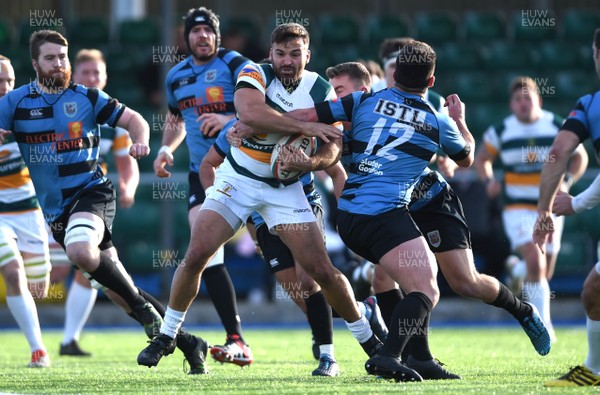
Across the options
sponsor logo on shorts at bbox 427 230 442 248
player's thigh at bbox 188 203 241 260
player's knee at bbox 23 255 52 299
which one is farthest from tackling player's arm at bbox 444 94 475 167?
player's knee at bbox 23 255 52 299

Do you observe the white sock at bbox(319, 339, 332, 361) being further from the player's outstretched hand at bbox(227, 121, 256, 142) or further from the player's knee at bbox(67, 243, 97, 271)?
the player's knee at bbox(67, 243, 97, 271)

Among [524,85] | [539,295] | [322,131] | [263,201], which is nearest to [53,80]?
[263,201]

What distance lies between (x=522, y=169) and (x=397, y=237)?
5.55 metres

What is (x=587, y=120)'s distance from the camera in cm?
639

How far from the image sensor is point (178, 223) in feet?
48.4

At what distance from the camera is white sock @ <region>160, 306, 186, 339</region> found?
7.02 metres

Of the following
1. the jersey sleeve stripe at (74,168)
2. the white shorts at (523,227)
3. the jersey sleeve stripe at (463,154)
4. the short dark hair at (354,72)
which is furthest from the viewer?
the white shorts at (523,227)

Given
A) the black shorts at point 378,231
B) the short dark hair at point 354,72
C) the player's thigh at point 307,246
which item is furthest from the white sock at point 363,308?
the short dark hair at point 354,72

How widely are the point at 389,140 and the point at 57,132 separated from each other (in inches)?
97.9

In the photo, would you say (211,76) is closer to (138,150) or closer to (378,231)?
(138,150)

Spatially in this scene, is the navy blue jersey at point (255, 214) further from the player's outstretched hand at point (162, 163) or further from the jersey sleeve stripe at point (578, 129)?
the jersey sleeve stripe at point (578, 129)

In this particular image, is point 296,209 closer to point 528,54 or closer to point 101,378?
point 101,378

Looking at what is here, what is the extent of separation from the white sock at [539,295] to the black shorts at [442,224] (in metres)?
3.95

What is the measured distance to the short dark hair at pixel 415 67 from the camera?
657 centimetres
